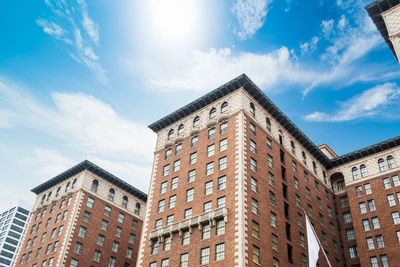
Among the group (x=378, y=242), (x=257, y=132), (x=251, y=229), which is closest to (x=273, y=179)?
(x=257, y=132)

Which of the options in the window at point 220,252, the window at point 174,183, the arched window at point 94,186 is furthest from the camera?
the arched window at point 94,186

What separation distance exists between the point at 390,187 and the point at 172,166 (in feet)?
117

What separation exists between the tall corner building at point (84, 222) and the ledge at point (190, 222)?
2243cm

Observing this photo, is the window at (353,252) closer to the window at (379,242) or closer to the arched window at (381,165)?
the window at (379,242)

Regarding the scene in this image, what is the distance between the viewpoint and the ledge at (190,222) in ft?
155

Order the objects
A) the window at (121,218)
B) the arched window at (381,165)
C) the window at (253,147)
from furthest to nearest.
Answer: the window at (121,218), the arched window at (381,165), the window at (253,147)

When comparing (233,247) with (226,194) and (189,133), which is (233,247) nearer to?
(226,194)

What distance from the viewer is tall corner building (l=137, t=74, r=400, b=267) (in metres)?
47.7

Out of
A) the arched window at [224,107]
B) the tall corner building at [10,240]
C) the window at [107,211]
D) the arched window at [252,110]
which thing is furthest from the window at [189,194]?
the tall corner building at [10,240]

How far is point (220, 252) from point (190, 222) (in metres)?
6.44

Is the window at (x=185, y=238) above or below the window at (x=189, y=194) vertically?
below

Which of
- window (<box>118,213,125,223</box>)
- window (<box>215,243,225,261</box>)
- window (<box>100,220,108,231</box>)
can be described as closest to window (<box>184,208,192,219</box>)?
window (<box>215,243,225,261</box>)

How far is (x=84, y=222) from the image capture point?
72.6 m

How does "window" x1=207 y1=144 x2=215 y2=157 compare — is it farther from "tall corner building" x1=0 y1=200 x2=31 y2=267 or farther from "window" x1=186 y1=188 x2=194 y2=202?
"tall corner building" x1=0 y1=200 x2=31 y2=267
